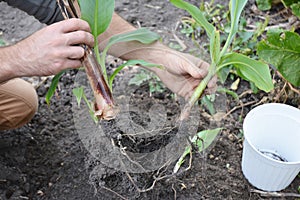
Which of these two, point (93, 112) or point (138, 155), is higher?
point (93, 112)

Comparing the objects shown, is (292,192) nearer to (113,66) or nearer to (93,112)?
(93,112)

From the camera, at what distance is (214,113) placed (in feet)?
5.16

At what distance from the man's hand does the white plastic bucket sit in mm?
625

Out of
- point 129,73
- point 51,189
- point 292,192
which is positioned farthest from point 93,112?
point 292,192

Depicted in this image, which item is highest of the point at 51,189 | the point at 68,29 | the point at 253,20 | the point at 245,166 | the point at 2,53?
the point at 68,29

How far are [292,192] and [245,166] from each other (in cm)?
19

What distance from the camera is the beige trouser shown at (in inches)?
58.9

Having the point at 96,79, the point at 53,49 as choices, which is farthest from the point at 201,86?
the point at 53,49

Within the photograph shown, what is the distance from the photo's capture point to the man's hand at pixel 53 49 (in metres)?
1.04

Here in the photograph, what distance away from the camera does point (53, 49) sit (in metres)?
1.04

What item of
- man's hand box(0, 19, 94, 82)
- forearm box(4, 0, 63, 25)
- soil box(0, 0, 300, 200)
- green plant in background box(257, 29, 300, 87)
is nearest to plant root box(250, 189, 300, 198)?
soil box(0, 0, 300, 200)

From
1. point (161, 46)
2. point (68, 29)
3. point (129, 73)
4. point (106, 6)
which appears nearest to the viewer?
point (68, 29)

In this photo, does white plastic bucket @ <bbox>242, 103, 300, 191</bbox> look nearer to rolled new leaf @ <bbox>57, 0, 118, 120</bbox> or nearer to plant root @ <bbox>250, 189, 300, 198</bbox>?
plant root @ <bbox>250, 189, 300, 198</bbox>

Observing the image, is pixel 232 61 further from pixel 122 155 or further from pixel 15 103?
pixel 15 103
